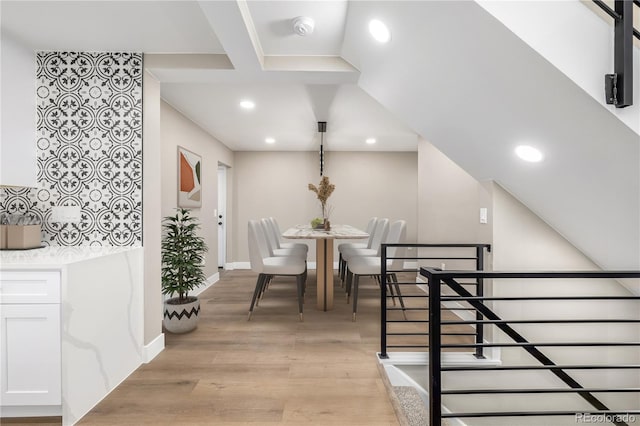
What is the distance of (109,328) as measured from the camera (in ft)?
6.70

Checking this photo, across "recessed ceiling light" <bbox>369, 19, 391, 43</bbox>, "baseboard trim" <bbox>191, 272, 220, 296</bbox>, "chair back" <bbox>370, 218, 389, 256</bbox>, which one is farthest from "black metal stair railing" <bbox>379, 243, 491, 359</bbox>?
"baseboard trim" <bbox>191, 272, 220, 296</bbox>

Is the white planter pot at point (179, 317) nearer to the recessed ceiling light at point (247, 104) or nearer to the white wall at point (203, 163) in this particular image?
the white wall at point (203, 163)

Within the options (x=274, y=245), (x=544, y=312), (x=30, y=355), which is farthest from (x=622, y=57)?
(x=274, y=245)

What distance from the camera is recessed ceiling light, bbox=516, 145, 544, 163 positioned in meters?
1.85

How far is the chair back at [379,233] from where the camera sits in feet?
13.7

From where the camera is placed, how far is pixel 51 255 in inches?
76.7

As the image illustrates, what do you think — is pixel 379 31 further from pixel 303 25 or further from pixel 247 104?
pixel 247 104

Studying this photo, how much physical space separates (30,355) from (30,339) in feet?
0.27

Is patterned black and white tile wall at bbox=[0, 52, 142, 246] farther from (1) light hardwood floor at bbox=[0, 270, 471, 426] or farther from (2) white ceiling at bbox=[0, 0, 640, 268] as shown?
(1) light hardwood floor at bbox=[0, 270, 471, 426]

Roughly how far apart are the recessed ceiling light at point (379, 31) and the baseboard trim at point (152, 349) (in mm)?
2616

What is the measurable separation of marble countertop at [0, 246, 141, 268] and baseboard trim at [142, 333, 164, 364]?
0.76 meters

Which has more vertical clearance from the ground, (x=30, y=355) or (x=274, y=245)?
(x=274, y=245)

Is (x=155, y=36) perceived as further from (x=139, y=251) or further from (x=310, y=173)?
(x=310, y=173)

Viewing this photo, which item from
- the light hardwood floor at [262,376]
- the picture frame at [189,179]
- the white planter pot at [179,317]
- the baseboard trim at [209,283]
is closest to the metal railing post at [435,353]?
the light hardwood floor at [262,376]
